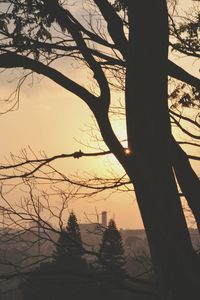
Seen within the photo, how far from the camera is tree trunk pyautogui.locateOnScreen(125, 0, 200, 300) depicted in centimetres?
305

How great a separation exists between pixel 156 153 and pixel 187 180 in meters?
0.93

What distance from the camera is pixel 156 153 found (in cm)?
318

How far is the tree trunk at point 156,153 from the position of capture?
305 centimetres

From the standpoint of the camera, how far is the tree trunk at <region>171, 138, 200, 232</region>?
399 cm

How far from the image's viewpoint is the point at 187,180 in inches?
158

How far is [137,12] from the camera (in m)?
3.40

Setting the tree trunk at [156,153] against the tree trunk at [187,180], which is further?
the tree trunk at [187,180]

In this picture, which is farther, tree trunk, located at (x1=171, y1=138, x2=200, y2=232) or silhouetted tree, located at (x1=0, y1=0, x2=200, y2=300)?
tree trunk, located at (x1=171, y1=138, x2=200, y2=232)

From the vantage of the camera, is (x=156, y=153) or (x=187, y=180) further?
(x=187, y=180)

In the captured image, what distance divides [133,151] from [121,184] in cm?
258

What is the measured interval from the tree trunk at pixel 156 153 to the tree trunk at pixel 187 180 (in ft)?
2.54

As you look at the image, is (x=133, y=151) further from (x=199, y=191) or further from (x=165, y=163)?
(x=199, y=191)

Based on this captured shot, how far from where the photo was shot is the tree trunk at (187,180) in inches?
157

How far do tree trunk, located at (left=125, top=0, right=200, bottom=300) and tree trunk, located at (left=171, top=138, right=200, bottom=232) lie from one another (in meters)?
0.77
